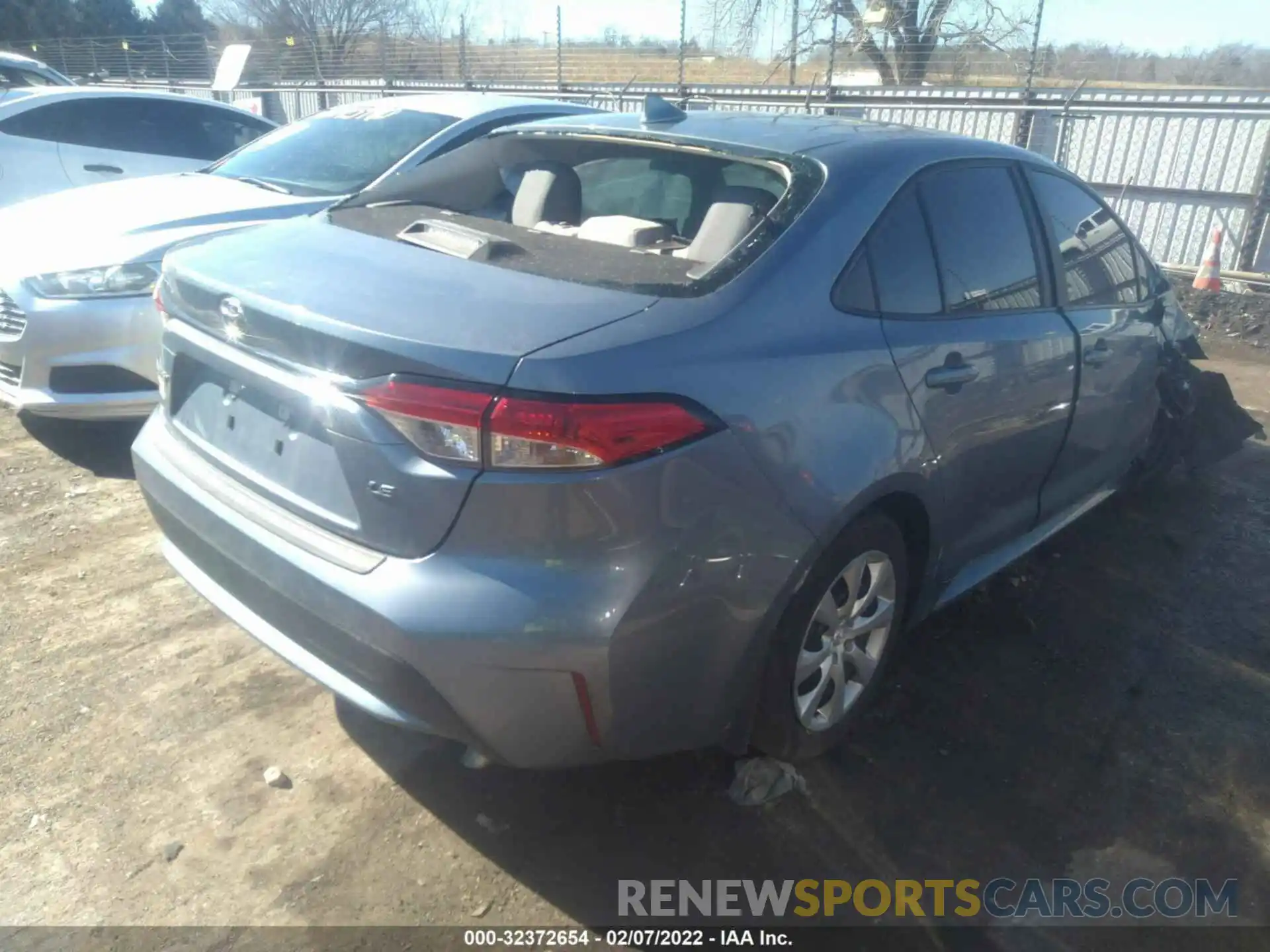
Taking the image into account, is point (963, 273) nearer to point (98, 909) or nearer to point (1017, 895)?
point (1017, 895)

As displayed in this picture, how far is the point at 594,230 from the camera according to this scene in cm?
302

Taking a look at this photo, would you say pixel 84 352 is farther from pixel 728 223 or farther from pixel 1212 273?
pixel 1212 273

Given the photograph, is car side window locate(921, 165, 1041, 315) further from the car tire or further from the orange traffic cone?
the orange traffic cone

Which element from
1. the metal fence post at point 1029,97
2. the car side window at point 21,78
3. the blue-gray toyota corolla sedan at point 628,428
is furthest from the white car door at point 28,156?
the metal fence post at point 1029,97

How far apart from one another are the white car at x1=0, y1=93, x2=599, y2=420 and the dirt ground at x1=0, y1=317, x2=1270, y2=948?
3.13 feet

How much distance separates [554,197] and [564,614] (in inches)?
74.0

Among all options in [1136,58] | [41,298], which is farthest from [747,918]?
→ [1136,58]

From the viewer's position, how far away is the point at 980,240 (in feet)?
10.2

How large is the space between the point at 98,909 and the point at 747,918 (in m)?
1.51

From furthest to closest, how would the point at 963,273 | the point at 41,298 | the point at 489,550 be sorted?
the point at 41,298, the point at 963,273, the point at 489,550

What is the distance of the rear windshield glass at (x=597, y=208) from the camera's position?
97.0 inches

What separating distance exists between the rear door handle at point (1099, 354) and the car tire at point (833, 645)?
47.6 inches

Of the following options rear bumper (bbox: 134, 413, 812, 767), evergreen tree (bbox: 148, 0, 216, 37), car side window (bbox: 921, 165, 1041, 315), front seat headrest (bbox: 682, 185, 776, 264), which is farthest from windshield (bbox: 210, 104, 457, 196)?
evergreen tree (bbox: 148, 0, 216, 37)

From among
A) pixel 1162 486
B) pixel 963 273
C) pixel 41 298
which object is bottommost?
pixel 1162 486
